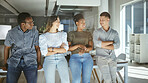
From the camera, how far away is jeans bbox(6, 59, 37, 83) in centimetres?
227

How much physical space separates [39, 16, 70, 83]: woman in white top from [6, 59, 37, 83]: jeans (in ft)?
0.60

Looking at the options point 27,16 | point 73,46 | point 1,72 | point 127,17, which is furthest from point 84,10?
point 127,17

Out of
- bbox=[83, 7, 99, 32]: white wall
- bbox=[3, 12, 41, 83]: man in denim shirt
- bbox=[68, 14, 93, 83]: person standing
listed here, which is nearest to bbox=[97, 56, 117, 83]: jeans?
bbox=[68, 14, 93, 83]: person standing

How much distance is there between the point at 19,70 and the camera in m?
2.34

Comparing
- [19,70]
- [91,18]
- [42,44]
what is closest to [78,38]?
[42,44]

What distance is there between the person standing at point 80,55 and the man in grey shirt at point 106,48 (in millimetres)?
207

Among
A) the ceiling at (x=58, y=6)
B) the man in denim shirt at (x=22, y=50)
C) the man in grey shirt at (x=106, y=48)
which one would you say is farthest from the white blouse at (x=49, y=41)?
the ceiling at (x=58, y=6)

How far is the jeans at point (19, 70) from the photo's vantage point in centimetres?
227

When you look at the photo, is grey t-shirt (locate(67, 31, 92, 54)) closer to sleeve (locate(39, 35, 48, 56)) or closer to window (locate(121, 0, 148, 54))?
sleeve (locate(39, 35, 48, 56))

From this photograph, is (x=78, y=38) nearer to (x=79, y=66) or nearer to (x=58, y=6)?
(x=79, y=66)

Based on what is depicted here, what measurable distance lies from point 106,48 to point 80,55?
0.51 metres

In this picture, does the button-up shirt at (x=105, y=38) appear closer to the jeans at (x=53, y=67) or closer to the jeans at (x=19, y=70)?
the jeans at (x=53, y=67)

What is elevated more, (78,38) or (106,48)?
(78,38)

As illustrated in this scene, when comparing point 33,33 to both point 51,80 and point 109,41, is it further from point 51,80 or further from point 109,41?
point 109,41
